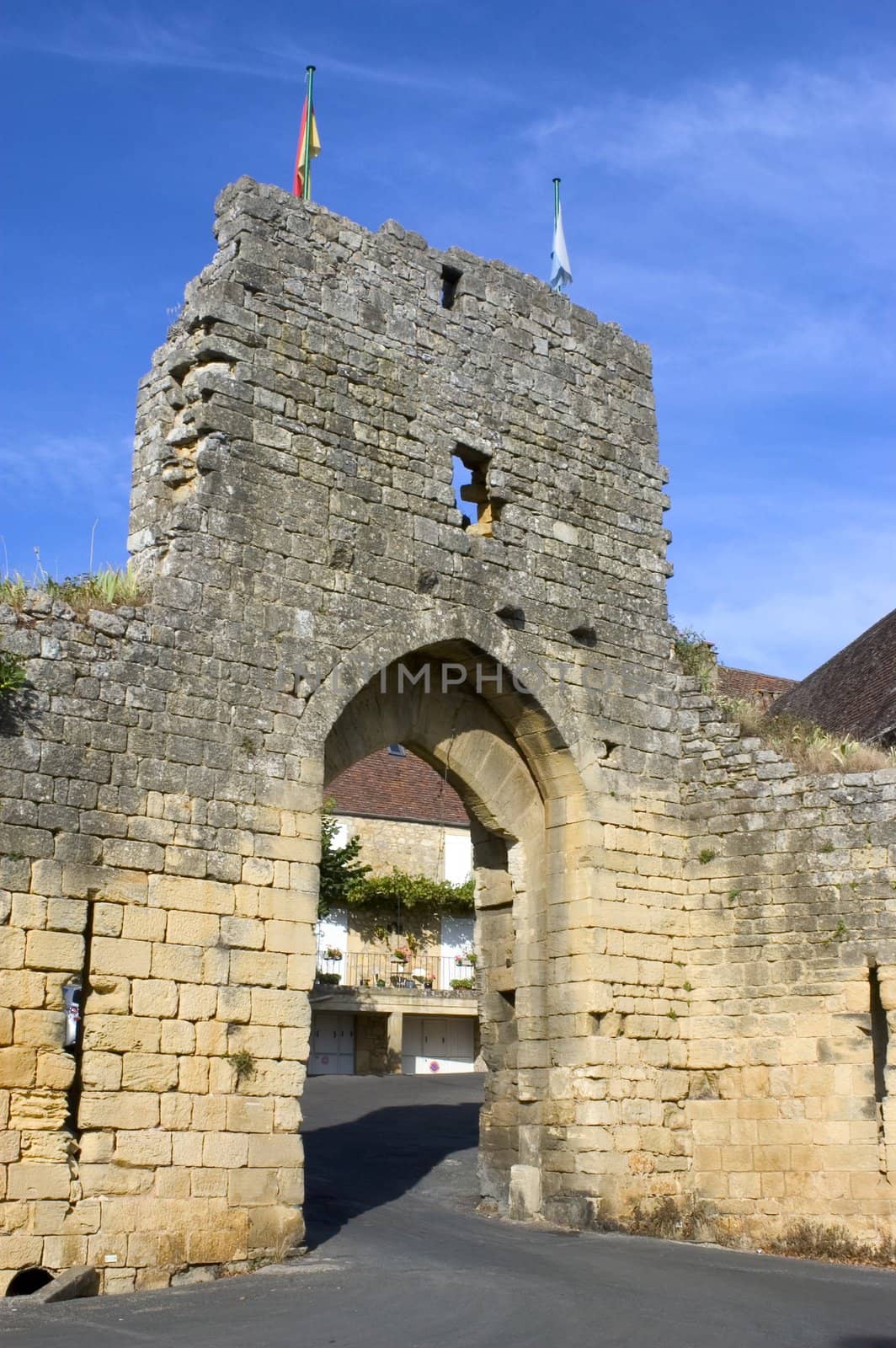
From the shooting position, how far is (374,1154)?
543 inches

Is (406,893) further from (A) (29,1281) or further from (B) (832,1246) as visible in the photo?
(A) (29,1281)

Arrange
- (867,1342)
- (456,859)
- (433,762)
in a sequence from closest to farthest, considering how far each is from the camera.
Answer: (867,1342), (433,762), (456,859)

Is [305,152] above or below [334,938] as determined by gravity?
above

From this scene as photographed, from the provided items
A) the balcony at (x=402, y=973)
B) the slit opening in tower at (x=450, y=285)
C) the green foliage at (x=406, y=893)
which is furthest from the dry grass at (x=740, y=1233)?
the green foliage at (x=406, y=893)

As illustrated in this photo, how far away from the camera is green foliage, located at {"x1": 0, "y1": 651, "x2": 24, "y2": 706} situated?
26.3ft

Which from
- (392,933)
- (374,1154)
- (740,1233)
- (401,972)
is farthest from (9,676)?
(401,972)

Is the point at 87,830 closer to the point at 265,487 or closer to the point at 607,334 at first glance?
the point at 265,487

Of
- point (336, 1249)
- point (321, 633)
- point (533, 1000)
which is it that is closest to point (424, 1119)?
point (533, 1000)

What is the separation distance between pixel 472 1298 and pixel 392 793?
20473 millimetres

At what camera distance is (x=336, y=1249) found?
29.9 ft

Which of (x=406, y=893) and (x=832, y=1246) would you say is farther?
(x=406, y=893)

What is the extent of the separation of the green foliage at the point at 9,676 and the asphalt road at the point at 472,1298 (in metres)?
3.16

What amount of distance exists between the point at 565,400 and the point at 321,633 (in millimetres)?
3646

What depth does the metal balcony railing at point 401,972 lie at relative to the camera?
84.3ft
